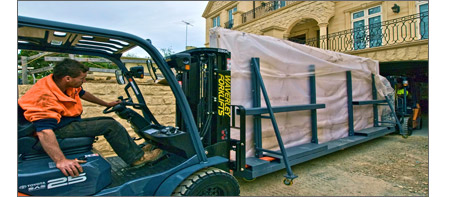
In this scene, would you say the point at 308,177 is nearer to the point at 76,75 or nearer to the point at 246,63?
the point at 246,63

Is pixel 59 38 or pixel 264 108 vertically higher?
pixel 59 38

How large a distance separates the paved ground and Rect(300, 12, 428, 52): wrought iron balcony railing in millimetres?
6349

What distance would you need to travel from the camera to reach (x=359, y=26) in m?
13.1

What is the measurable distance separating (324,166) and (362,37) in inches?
358

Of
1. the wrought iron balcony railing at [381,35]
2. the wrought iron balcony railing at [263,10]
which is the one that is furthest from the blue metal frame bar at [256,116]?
the wrought iron balcony railing at [263,10]

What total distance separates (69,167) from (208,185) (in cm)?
125

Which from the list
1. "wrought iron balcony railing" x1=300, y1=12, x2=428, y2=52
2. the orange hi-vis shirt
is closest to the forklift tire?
the orange hi-vis shirt

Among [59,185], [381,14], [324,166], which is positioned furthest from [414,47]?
[59,185]

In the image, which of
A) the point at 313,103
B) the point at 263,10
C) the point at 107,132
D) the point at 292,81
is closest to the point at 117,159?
the point at 107,132

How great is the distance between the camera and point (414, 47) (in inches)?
366

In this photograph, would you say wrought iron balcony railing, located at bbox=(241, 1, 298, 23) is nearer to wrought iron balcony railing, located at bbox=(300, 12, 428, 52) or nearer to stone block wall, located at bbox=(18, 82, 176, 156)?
wrought iron balcony railing, located at bbox=(300, 12, 428, 52)

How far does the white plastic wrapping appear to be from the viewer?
12.8ft

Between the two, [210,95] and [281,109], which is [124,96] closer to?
[210,95]

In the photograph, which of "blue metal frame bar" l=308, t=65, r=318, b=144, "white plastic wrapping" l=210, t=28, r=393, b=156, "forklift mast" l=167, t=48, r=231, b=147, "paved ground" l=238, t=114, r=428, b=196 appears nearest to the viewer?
"forklift mast" l=167, t=48, r=231, b=147
